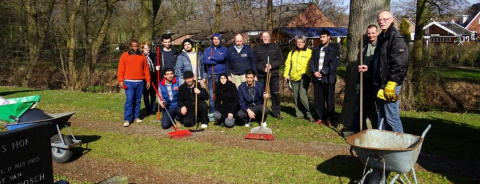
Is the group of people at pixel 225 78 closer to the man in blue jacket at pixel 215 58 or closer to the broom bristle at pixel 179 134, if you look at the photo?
the man in blue jacket at pixel 215 58

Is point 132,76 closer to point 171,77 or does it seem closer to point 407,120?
point 171,77

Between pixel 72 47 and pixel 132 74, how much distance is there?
10.7m

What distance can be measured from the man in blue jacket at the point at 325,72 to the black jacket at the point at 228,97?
1597mm

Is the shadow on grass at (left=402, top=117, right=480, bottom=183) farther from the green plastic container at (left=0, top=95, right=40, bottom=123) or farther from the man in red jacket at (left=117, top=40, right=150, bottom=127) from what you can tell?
the green plastic container at (left=0, top=95, right=40, bottom=123)

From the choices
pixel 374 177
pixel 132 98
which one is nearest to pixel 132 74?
pixel 132 98

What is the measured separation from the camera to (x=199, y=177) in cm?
511

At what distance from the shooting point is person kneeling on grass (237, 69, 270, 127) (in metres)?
7.88

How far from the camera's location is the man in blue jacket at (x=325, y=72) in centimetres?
789

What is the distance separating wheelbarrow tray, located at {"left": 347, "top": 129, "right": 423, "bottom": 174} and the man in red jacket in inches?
198

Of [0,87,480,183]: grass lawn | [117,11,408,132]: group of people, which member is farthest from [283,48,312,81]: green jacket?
[0,87,480,183]: grass lawn

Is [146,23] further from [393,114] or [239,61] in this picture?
[393,114]

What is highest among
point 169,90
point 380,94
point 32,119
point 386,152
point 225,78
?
point 225,78

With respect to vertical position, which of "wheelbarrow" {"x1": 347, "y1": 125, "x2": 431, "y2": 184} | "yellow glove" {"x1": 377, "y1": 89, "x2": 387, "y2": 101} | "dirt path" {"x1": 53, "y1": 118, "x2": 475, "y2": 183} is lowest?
"dirt path" {"x1": 53, "y1": 118, "x2": 475, "y2": 183}

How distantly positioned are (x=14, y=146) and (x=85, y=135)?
429 cm
